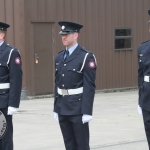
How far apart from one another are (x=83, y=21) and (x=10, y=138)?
9720 mm

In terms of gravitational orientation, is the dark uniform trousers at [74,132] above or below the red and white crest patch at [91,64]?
below

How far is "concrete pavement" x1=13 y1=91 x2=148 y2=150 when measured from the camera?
920cm

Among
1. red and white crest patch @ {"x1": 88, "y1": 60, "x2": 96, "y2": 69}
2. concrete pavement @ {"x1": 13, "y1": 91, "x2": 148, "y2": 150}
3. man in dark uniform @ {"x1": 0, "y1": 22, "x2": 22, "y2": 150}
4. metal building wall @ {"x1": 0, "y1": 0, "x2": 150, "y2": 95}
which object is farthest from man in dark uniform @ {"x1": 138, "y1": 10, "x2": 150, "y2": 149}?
A: metal building wall @ {"x1": 0, "y1": 0, "x2": 150, "y2": 95}

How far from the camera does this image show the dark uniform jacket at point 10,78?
23.6 ft

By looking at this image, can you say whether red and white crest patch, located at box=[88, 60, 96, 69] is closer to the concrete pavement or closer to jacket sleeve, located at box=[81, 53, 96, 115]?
jacket sleeve, located at box=[81, 53, 96, 115]

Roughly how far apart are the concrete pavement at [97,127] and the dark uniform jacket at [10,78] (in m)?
1.88

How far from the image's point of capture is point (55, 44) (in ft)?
52.5

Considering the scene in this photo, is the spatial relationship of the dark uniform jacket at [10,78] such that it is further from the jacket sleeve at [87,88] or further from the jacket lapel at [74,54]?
the jacket sleeve at [87,88]

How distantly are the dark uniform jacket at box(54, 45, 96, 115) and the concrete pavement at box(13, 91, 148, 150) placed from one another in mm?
2317

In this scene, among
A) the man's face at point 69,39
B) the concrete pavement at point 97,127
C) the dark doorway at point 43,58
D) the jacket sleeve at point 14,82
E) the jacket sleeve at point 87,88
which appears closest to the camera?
the jacket sleeve at point 87,88

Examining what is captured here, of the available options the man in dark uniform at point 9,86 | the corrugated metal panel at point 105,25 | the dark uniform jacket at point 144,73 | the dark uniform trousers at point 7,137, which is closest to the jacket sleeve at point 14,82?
the man in dark uniform at point 9,86

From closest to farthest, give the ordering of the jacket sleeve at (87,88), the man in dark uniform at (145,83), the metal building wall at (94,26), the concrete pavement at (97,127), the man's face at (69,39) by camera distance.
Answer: the jacket sleeve at (87,88), the man's face at (69,39), the man in dark uniform at (145,83), the concrete pavement at (97,127), the metal building wall at (94,26)

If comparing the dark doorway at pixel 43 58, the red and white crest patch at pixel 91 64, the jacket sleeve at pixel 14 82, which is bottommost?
the dark doorway at pixel 43 58

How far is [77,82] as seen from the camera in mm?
6707
